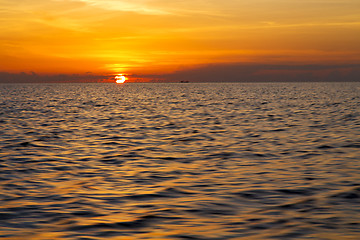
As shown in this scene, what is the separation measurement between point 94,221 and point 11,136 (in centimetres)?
1814

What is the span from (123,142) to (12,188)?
1054 cm

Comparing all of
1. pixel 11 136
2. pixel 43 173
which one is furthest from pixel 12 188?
pixel 11 136

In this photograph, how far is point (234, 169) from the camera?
1588cm

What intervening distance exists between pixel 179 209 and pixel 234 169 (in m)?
5.27

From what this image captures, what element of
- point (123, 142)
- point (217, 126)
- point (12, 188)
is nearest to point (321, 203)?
point (12, 188)

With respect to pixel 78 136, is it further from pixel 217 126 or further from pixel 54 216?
pixel 54 216

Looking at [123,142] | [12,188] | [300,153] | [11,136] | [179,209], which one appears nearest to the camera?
[179,209]

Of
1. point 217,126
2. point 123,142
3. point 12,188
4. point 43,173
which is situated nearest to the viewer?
point 12,188

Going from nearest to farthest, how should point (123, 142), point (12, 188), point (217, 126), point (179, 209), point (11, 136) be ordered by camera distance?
point (179, 209), point (12, 188), point (123, 142), point (11, 136), point (217, 126)

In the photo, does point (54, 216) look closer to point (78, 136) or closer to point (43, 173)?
point (43, 173)

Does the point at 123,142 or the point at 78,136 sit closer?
the point at 123,142

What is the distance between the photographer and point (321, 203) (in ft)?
37.8

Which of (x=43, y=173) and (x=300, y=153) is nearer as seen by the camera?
(x=43, y=173)

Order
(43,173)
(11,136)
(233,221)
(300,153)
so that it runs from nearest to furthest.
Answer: (233,221), (43,173), (300,153), (11,136)
